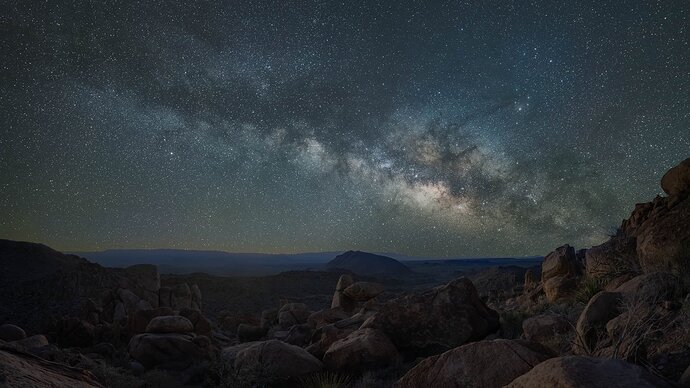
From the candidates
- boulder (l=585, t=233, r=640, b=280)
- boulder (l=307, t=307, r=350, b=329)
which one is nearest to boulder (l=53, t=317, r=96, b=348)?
boulder (l=307, t=307, r=350, b=329)

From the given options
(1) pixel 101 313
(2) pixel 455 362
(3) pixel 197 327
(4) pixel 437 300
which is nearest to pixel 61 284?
(1) pixel 101 313

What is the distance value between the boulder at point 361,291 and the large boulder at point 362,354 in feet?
42.0

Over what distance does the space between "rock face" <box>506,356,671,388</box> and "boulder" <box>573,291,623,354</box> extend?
252 centimetres

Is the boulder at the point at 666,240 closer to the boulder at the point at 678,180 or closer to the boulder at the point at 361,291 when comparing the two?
the boulder at the point at 678,180

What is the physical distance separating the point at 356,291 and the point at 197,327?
9.68 meters

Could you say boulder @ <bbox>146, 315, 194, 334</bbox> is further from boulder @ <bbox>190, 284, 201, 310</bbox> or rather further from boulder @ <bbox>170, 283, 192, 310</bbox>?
boulder @ <bbox>190, 284, 201, 310</bbox>

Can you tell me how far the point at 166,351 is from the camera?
15.1 metres

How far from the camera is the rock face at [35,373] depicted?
2.66m

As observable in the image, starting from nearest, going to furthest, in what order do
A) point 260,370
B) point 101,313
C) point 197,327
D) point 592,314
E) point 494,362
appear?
point 494,362 → point 592,314 → point 260,370 → point 197,327 → point 101,313

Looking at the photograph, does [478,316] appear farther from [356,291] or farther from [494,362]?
[356,291]

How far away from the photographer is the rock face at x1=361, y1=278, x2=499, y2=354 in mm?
10906

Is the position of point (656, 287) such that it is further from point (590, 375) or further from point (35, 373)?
point (35, 373)

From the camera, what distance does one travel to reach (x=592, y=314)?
252 inches

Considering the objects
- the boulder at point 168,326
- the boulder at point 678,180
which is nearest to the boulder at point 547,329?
the boulder at point 678,180
